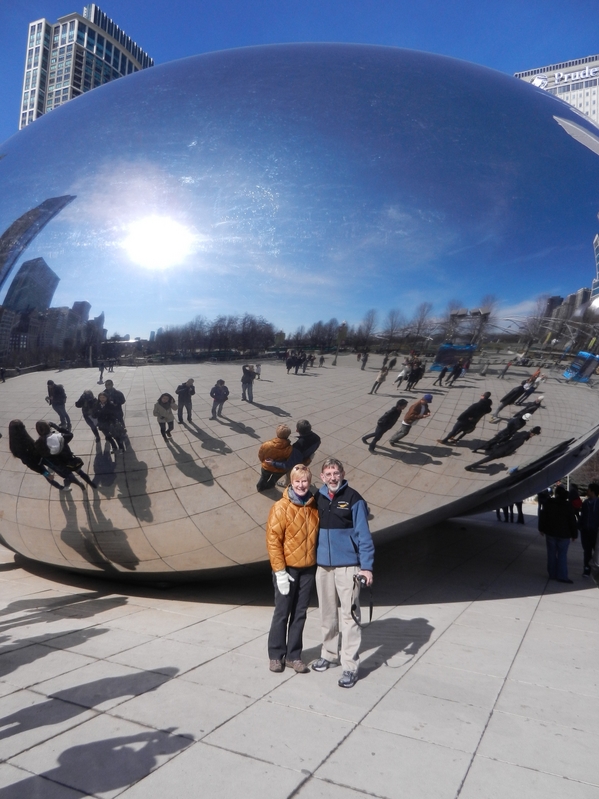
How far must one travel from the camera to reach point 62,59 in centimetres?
12044

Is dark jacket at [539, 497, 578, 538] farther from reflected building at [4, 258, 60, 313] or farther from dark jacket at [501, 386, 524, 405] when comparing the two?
reflected building at [4, 258, 60, 313]

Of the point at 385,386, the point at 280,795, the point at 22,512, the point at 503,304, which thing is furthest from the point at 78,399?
the point at 503,304

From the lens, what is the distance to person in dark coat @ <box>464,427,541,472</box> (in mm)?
4160

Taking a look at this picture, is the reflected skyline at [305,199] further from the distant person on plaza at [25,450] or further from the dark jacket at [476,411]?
the distant person on plaza at [25,450]

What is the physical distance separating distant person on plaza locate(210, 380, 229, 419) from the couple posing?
2.03 ft

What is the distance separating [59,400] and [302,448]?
5.35 feet

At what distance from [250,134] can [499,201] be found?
1.74m

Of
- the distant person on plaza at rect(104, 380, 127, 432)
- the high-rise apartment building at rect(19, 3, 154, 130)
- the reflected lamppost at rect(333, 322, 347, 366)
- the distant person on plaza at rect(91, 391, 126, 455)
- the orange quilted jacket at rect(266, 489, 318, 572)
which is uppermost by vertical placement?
the high-rise apartment building at rect(19, 3, 154, 130)

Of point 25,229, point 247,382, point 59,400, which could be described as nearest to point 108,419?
point 59,400

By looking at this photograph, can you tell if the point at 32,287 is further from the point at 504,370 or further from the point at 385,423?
the point at 504,370

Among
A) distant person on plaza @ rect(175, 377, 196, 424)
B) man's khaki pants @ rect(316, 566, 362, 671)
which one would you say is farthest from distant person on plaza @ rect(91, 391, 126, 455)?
man's khaki pants @ rect(316, 566, 362, 671)

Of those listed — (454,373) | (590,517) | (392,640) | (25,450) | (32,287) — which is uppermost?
(32,287)

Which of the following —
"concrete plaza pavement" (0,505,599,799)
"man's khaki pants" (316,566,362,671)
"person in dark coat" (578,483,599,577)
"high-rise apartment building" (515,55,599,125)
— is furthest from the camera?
"high-rise apartment building" (515,55,599,125)

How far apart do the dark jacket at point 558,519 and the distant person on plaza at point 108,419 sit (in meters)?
4.90
